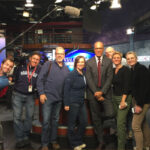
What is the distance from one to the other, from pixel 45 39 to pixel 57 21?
5.38ft

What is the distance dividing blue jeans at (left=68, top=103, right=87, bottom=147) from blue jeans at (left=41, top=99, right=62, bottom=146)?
0.74ft

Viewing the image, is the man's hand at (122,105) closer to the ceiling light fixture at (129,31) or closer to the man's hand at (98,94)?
the man's hand at (98,94)

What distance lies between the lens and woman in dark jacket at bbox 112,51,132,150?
2.75 meters

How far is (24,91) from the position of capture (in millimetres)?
3043

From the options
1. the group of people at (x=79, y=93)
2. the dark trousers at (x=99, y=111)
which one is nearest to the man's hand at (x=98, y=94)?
the group of people at (x=79, y=93)

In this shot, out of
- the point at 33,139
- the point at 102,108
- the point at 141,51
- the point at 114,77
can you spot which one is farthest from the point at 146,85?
the point at 141,51

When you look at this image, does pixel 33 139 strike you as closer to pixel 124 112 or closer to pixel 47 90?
pixel 47 90

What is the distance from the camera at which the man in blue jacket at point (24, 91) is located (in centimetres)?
306

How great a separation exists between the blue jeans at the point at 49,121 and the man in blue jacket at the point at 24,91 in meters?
0.35

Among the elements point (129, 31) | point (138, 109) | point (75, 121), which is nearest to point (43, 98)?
point (75, 121)

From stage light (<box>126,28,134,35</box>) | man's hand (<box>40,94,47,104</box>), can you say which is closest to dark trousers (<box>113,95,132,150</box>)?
man's hand (<box>40,94,47,104</box>)

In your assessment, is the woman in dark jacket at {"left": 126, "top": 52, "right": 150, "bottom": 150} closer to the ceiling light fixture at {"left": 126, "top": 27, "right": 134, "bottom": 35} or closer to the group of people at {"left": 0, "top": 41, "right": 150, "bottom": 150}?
the group of people at {"left": 0, "top": 41, "right": 150, "bottom": 150}

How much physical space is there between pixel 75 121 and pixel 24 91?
0.89 meters

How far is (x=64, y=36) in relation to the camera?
15328mm
